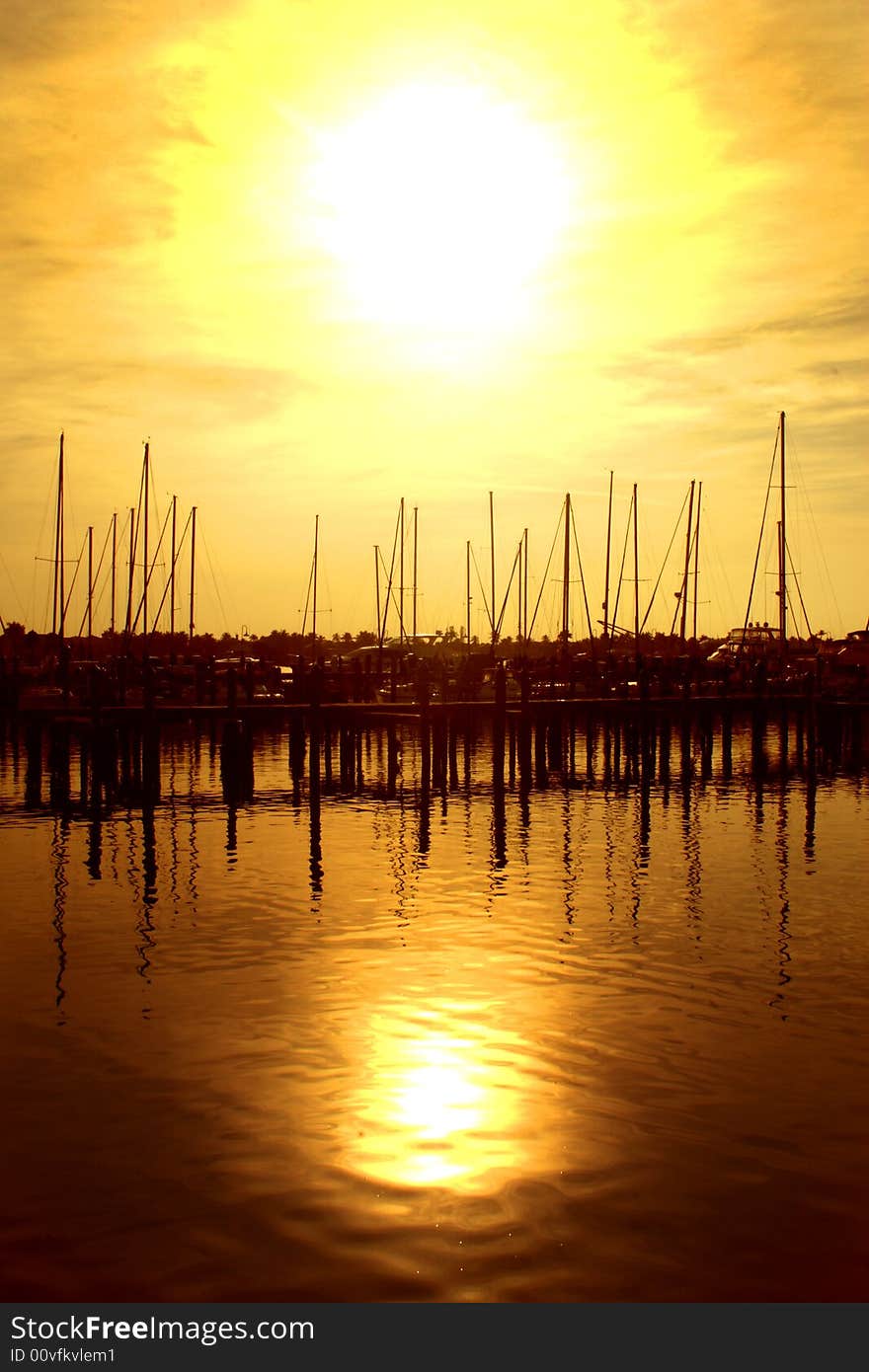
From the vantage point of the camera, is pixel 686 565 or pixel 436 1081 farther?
pixel 686 565

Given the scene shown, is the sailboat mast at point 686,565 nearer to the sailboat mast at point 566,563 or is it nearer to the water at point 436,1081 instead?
the sailboat mast at point 566,563

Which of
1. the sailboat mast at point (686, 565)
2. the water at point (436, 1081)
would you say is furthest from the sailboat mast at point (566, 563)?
the water at point (436, 1081)

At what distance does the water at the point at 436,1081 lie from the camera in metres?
9.54

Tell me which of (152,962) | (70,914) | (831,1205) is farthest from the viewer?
(70,914)

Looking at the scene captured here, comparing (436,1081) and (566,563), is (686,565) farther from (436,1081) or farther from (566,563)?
(436,1081)

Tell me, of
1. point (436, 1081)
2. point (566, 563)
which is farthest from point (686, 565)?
point (436, 1081)

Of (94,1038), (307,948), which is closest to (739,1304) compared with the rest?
(94,1038)

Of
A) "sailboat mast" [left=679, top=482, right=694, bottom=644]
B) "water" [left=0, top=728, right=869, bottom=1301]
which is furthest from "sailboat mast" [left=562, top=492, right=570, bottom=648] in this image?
"water" [left=0, top=728, right=869, bottom=1301]

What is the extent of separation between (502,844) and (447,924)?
944 centimetres

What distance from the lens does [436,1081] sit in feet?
42.9

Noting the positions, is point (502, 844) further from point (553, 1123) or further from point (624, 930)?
point (553, 1123)

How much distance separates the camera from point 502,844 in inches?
1196

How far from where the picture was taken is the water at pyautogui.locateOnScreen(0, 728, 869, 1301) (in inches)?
376

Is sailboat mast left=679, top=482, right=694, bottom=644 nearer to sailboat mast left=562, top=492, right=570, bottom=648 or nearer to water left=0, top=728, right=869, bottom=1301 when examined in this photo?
sailboat mast left=562, top=492, right=570, bottom=648
